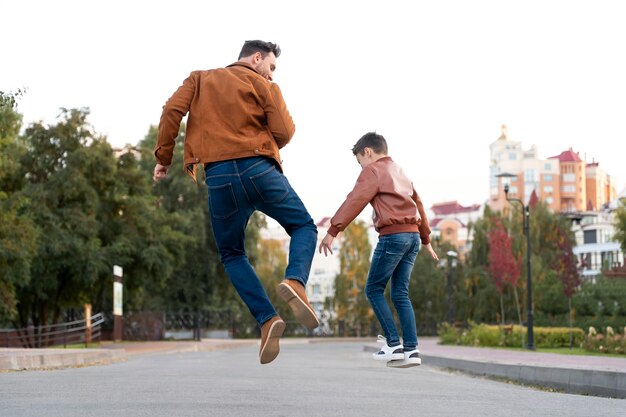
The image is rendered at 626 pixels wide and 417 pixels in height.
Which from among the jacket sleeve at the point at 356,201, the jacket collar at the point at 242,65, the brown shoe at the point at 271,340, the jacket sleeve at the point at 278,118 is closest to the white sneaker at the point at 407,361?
the jacket sleeve at the point at 356,201

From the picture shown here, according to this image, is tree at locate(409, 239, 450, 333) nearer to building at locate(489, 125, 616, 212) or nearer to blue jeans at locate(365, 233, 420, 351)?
blue jeans at locate(365, 233, 420, 351)

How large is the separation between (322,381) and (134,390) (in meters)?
3.40

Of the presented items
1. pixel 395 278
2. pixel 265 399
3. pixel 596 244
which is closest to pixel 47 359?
pixel 265 399

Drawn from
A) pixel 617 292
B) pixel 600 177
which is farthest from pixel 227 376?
pixel 600 177

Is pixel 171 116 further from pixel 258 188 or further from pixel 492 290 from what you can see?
pixel 492 290

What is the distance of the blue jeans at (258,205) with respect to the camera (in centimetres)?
623

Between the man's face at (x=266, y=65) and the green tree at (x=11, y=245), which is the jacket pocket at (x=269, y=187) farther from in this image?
the green tree at (x=11, y=245)

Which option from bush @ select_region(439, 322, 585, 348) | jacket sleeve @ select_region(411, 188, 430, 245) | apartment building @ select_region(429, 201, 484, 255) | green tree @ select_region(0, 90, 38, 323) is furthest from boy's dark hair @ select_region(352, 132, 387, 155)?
apartment building @ select_region(429, 201, 484, 255)

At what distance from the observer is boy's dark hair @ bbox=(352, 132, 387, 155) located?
7930 millimetres

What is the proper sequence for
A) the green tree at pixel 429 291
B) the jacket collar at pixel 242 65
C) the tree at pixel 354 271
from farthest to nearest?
the tree at pixel 354 271
the green tree at pixel 429 291
the jacket collar at pixel 242 65

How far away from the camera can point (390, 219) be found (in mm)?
7926

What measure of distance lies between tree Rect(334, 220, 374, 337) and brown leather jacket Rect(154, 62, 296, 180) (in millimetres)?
59196

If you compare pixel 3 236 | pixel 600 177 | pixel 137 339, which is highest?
pixel 600 177

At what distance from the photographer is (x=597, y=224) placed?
132000 millimetres
